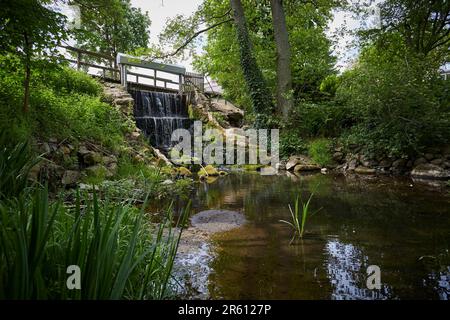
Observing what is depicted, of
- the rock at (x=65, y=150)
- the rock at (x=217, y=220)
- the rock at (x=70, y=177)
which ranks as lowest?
the rock at (x=217, y=220)

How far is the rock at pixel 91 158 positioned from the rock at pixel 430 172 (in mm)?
7812

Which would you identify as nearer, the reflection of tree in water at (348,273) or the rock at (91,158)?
the reflection of tree in water at (348,273)

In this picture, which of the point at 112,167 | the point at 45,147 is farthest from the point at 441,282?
Answer: the point at 45,147

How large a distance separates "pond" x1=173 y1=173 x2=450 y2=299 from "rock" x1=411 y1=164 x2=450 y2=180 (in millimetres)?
2559

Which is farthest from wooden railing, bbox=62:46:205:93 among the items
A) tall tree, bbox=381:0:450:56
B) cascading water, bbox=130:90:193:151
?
tall tree, bbox=381:0:450:56

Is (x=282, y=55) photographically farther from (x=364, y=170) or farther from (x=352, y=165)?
(x=364, y=170)

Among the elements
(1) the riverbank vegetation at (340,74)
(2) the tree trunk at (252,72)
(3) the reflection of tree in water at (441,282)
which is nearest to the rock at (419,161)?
(1) the riverbank vegetation at (340,74)

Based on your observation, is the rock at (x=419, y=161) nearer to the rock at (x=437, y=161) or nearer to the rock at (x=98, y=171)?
the rock at (x=437, y=161)

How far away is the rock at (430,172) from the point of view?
23.6 ft

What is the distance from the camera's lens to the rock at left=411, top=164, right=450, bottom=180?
720 cm

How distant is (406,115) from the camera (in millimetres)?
7984

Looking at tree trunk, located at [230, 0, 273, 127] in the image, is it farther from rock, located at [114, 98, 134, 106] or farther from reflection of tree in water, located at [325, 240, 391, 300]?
reflection of tree in water, located at [325, 240, 391, 300]
